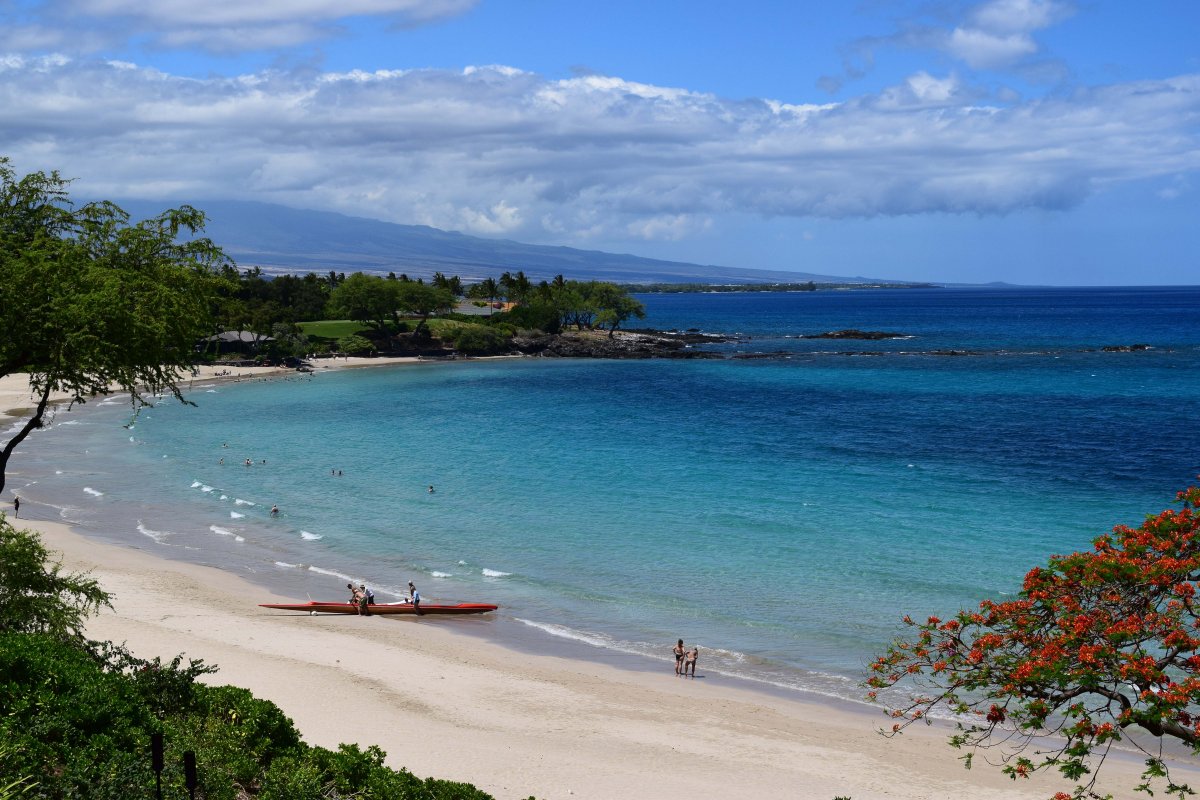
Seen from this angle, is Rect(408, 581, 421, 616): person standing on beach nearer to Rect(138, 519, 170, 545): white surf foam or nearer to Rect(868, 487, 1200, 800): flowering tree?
Rect(138, 519, 170, 545): white surf foam

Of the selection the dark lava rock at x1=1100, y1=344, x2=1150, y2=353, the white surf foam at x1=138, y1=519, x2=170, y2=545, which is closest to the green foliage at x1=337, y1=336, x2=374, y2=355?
the white surf foam at x1=138, y1=519, x2=170, y2=545

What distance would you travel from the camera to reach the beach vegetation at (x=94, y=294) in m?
13.5

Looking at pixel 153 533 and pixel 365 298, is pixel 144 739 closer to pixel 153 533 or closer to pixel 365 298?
pixel 153 533

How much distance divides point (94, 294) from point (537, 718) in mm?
11342

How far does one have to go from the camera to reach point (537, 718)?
19.8 metres

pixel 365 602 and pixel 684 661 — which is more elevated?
pixel 684 661

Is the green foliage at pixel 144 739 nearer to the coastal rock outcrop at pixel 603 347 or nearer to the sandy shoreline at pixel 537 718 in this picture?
the sandy shoreline at pixel 537 718

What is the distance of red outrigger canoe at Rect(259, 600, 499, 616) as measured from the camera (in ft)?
89.0

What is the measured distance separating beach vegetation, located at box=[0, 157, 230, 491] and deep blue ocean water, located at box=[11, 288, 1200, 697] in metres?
13.5

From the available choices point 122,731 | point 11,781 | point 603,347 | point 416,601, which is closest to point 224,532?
point 416,601

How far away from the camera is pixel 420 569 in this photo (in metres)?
31.5

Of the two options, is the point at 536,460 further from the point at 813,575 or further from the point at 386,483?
the point at 813,575

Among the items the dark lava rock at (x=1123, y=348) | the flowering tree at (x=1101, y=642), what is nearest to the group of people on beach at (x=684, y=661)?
the flowering tree at (x=1101, y=642)

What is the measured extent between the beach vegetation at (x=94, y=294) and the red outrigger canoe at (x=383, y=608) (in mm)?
12699
